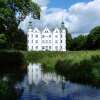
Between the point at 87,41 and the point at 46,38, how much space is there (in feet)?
80.0

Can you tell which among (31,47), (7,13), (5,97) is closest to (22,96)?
(5,97)

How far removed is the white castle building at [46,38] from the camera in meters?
169

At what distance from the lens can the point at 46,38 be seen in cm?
17488

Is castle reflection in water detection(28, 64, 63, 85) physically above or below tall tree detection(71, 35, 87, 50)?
below

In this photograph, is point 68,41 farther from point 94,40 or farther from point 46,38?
point 94,40

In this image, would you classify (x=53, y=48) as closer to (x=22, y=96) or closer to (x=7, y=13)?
(x=7, y=13)

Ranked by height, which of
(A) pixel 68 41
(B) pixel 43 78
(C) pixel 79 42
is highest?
(A) pixel 68 41

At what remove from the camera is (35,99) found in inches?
817

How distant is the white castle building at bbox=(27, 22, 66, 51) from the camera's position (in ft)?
555

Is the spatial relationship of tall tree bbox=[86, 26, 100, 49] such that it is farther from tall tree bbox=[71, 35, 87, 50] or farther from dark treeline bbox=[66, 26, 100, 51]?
tall tree bbox=[71, 35, 87, 50]

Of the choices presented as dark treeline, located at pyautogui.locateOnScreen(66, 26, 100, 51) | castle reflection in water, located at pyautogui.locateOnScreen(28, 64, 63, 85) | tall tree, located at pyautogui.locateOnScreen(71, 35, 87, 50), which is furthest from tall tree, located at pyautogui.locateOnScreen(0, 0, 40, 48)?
tall tree, located at pyautogui.locateOnScreen(71, 35, 87, 50)

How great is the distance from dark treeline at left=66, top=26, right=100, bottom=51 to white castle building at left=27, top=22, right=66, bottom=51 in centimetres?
517

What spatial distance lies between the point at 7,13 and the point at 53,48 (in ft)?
388

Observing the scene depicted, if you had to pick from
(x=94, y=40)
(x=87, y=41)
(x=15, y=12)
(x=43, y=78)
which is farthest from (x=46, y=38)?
(x=43, y=78)
